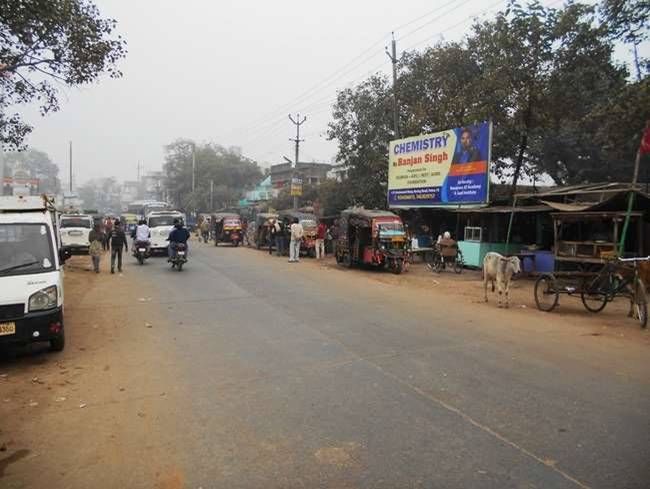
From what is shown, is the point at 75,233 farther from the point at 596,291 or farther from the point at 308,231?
the point at 596,291

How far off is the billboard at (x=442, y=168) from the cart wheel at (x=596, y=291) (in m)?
7.47

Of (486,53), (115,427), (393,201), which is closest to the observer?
(115,427)

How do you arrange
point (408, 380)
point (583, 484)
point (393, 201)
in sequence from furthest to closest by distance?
1. point (393, 201)
2. point (408, 380)
3. point (583, 484)

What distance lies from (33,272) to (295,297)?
586 centimetres

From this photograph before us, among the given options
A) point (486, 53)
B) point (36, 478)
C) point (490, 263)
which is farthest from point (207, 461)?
point (486, 53)

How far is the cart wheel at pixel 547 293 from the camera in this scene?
34.8 ft

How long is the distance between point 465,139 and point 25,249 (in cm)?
1524

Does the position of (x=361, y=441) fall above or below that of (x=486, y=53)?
below

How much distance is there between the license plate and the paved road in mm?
1622

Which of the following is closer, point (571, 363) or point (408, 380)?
point (408, 380)

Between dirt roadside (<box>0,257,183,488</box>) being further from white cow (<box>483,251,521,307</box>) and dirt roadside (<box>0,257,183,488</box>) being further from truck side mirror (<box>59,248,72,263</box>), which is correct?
white cow (<box>483,251,521,307</box>)

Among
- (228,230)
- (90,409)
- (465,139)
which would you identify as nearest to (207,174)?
(228,230)

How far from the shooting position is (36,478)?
3.61 metres

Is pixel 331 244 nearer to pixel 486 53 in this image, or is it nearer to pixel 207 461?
pixel 486 53
